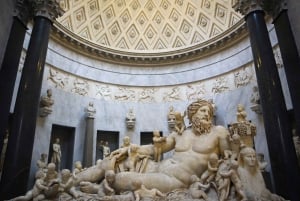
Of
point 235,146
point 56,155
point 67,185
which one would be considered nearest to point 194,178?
point 235,146

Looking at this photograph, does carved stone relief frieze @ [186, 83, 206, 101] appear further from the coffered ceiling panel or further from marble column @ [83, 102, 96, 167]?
marble column @ [83, 102, 96, 167]

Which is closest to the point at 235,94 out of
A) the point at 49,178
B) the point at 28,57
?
the point at 28,57

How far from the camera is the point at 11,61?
8008mm

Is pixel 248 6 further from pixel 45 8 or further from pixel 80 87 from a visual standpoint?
pixel 80 87

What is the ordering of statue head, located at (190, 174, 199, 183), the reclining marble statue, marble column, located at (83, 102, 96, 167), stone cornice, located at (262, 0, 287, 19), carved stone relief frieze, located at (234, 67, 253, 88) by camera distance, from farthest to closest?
1. carved stone relief frieze, located at (234, 67, 253, 88)
2. marble column, located at (83, 102, 96, 167)
3. stone cornice, located at (262, 0, 287, 19)
4. statue head, located at (190, 174, 199, 183)
5. the reclining marble statue

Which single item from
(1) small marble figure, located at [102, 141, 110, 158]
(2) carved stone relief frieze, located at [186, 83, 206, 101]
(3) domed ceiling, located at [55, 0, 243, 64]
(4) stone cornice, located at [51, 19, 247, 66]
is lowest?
(1) small marble figure, located at [102, 141, 110, 158]

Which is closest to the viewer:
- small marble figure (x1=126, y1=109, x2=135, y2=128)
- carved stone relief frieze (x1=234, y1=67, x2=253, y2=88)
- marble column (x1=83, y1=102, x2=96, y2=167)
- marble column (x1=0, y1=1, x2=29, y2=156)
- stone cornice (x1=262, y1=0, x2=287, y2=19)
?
marble column (x1=0, y1=1, x2=29, y2=156)

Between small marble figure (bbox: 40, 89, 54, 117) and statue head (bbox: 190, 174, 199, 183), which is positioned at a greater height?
small marble figure (bbox: 40, 89, 54, 117)

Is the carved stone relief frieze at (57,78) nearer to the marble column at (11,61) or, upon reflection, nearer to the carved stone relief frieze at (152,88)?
the carved stone relief frieze at (152,88)

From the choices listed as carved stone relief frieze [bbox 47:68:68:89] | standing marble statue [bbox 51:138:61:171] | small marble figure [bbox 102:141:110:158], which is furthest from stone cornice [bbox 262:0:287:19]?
standing marble statue [bbox 51:138:61:171]

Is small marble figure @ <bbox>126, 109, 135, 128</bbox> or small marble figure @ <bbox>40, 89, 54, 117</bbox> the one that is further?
small marble figure @ <bbox>126, 109, 135, 128</bbox>

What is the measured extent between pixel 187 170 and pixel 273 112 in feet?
11.6

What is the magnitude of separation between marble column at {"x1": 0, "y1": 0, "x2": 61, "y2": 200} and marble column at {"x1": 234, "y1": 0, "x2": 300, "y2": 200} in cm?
632

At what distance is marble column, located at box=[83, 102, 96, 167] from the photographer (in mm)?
12102
